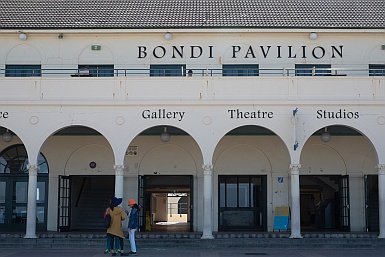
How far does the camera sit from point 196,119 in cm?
2391

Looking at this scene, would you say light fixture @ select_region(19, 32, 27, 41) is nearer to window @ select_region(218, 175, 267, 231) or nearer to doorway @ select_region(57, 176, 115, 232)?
doorway @ select_region(57, 176, 115, 232)

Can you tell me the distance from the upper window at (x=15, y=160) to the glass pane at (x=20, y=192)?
0.55m

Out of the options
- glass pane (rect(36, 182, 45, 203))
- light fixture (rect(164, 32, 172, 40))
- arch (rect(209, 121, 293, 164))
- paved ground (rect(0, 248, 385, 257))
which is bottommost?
paved ground (rect(0, 248, 385, 257))

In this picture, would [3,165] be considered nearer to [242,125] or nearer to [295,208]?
[242,125]

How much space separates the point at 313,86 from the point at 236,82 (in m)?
2.75

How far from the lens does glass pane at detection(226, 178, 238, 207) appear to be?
27406 millimetres

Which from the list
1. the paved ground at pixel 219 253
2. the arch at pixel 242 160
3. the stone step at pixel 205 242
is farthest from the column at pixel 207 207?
the arch at pixel 242 160

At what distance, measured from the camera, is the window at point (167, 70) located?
90.6 feet

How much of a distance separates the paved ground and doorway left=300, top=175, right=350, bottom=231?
16.6 feet

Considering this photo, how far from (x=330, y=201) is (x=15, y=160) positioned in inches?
526

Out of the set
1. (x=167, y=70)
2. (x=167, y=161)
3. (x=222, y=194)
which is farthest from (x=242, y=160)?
(x=167, y=70)

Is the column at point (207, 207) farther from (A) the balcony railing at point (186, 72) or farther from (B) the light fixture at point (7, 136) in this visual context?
(B) the light fixture at point (7, 136)

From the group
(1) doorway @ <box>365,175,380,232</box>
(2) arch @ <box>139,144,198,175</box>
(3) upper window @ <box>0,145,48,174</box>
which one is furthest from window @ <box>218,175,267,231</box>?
(3) upper window @ <box>0,145,48,174</box>

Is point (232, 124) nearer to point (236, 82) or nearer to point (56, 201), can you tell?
point (236, 82)
